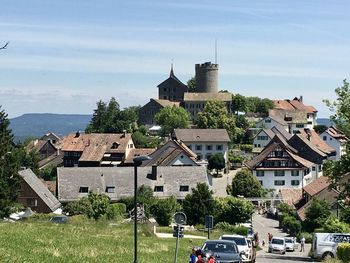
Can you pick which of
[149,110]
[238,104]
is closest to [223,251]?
[238,104]

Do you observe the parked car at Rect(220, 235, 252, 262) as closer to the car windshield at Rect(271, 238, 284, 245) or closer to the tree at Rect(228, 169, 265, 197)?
the car windshield at Rect(271, 238, 284, 245)

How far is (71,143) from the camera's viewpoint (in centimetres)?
12406

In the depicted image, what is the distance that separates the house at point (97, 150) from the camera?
11600 cm

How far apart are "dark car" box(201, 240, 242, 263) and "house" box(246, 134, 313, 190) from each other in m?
79.5

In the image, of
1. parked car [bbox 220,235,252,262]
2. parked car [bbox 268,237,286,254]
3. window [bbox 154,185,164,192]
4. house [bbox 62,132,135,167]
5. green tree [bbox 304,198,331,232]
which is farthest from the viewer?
house [bbox 62,132,135,167]

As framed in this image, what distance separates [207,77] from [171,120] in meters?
49.9

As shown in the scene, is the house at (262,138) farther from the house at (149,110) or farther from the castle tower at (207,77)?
the castle tower at (207,77)

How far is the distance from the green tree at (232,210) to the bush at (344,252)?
36864mm

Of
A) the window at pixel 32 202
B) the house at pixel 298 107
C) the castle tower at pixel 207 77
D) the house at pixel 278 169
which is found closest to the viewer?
the window at pixel 32 202

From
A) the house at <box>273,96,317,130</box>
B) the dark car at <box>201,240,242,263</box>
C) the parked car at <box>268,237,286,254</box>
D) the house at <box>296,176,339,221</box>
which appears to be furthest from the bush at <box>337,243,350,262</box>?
the house at <box>273,96,317,130</box>

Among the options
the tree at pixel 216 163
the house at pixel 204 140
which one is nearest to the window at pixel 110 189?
the tree at pixel 216 163

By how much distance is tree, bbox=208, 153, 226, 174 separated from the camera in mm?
114125

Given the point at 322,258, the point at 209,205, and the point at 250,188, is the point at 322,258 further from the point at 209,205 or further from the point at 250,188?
the point at 250,188

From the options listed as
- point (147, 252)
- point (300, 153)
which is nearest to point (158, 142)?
point (300, 153)
